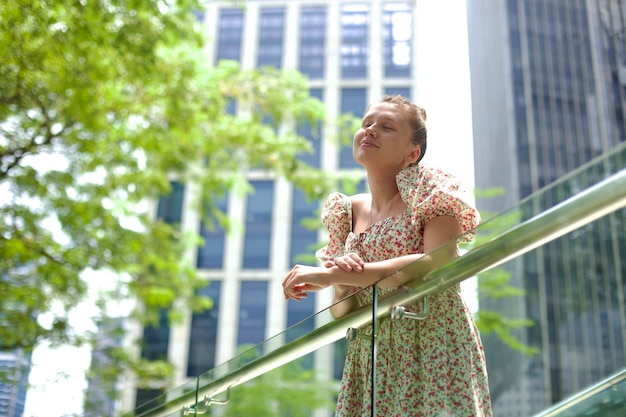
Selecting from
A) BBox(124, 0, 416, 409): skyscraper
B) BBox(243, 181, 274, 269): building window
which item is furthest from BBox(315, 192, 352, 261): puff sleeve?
BBox(243, 181, 274, 269): building window

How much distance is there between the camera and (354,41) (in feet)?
58.7

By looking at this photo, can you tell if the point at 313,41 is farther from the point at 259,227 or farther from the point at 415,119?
the point at 415,119

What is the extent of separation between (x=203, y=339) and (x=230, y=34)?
763cm

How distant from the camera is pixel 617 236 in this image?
2508mm

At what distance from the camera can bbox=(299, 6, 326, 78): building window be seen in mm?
18125

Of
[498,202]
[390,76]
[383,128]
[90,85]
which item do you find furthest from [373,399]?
[390,76]

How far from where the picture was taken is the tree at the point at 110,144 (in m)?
5.38

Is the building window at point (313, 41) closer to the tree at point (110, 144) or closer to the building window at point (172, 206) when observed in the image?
the building window at point (172, 206)

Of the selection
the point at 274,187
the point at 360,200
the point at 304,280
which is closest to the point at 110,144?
the point at 360,200

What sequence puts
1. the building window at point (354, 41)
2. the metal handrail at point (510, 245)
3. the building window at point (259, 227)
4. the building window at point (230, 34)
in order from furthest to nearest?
the building window at point (230, 34)
the building window at point (354, 41)
the building window at point (259, 227)
the metal handrail at point (510, 245)

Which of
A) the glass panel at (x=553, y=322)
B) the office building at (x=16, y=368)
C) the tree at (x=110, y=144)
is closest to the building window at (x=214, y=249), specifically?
the tree at (x=110, y=144)

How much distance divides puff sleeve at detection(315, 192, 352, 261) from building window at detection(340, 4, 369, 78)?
53.4 ft

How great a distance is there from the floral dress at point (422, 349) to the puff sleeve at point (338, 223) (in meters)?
0.15

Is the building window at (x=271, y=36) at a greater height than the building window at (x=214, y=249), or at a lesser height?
greater
